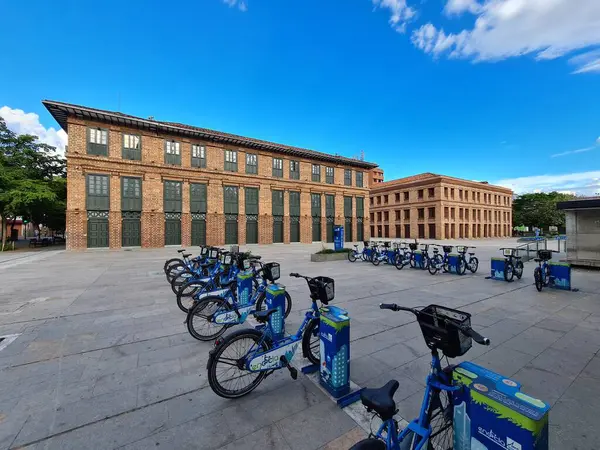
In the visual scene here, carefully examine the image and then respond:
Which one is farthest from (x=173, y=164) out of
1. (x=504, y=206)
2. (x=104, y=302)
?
(x=504, y=206)

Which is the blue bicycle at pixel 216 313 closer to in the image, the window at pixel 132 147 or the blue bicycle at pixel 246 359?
the blue bicycle at pixel 246 359

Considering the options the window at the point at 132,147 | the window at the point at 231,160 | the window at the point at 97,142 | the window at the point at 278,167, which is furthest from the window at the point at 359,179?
the window at the point at 97,142

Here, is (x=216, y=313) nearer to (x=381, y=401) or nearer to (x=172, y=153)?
(x=381, y=401)

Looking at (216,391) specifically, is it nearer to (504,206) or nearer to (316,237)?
(316,237)

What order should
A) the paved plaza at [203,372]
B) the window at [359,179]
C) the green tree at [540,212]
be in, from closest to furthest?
1. the paved plaza at [203,372]
2. the window at [359,179]
3. the green tree at [540,212]

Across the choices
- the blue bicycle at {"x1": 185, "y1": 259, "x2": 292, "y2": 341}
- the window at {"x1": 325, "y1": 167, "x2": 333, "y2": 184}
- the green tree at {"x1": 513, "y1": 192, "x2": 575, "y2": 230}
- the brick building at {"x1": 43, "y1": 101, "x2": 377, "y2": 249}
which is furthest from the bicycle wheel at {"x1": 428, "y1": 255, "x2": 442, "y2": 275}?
the green tree at {"x1": 513, "y1": 192, "x2": 575, "y2": 230}

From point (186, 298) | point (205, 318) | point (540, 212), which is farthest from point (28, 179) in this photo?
point (540, 212)

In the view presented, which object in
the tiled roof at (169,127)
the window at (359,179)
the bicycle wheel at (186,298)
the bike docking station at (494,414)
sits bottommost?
the bicycle wheel at (186,298)

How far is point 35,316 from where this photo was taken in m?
5.73

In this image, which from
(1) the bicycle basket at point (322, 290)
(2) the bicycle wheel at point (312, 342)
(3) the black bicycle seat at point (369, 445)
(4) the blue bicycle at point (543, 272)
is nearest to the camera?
(3) the black bicycle seat at point (369, 445)

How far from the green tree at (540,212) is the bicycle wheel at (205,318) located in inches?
2765

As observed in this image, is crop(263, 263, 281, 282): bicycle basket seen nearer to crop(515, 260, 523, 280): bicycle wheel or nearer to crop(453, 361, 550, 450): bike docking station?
crop(453, 361, 550, 450): bike docking station

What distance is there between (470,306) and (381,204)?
50281 mm

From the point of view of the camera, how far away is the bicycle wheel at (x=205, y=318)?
14.5 feet
